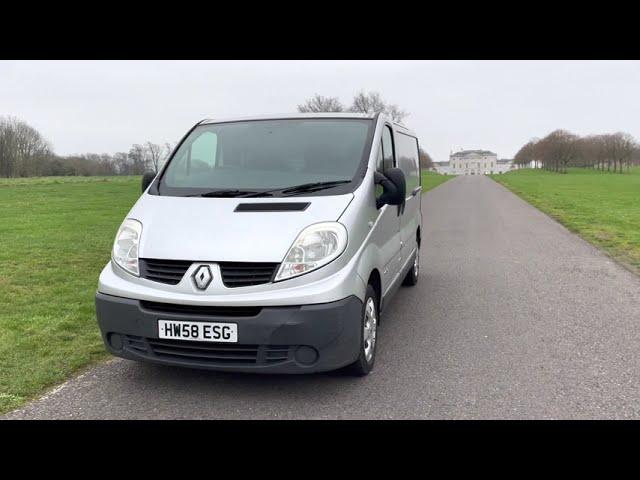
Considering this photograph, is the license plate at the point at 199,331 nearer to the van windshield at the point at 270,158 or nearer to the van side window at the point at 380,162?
the van windshield at the point at 270,158

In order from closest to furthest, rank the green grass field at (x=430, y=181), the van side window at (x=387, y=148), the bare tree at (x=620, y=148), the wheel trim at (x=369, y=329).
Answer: the wheel trim at (x=369, y=329), the van side window at (x=387, y=148), the green grass field at (x=430, y=181), the bare tree at (x=620, y=148)

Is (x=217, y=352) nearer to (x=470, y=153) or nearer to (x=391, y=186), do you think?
(x=391, y=186)

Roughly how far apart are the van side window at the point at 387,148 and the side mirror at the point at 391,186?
37 cm

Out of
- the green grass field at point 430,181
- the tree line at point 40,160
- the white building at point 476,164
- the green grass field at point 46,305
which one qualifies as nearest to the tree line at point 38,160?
the tree line at point 40,160

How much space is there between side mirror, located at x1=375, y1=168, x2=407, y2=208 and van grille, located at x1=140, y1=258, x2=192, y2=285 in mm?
1607

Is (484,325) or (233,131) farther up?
(233,131)

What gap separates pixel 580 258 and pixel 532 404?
6315 millimetres

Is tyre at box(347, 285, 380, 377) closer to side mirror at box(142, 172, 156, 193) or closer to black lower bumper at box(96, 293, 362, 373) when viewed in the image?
black lower bumper at box(96, 293, 362, 373)

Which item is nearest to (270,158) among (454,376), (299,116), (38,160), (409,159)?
(299,116)

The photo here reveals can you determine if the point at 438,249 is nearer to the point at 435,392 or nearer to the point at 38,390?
the point at 435,392

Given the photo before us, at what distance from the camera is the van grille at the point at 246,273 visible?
3229 millimetres

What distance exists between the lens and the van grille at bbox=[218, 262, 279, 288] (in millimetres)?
3229

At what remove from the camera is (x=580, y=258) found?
8.74m
